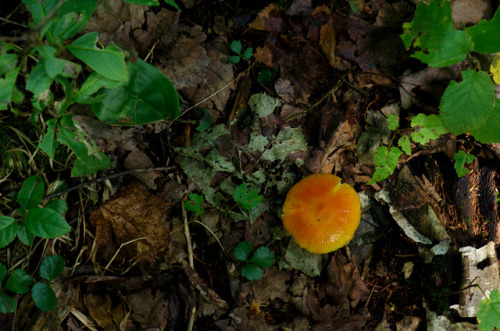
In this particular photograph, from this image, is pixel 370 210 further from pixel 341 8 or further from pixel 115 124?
pixel 115 124

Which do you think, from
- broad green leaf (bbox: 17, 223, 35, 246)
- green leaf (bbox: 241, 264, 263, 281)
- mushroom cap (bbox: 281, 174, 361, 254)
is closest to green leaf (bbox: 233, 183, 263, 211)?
mushroom cap (bbox: 281, 174, 361, 254)

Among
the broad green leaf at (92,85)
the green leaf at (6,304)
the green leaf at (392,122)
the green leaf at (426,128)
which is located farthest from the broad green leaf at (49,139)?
the green leaf at (426,128)

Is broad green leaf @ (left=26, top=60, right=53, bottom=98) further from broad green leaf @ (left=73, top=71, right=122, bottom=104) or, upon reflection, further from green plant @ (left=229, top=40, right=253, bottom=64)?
green plant @ (left=229, top=40, right=253, bottom=64)

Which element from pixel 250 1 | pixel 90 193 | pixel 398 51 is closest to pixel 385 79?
pixel 398 51

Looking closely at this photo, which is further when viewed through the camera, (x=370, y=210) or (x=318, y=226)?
(x=370, y=210)

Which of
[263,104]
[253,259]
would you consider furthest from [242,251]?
[263,104]

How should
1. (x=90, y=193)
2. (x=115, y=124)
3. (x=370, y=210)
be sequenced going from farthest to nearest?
(x=370, y=210) < (x=90, y=193) < (x=115, y=124)

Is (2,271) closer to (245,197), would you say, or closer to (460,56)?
(245,197)
